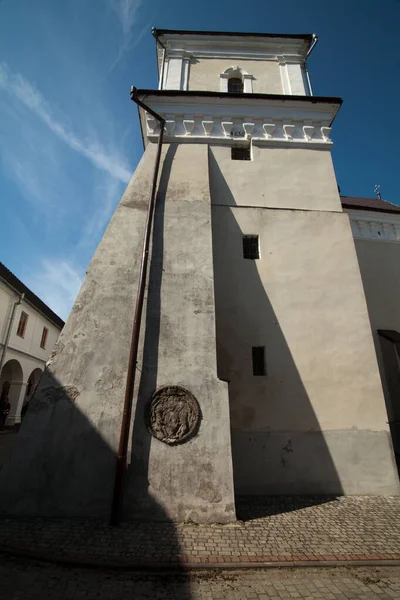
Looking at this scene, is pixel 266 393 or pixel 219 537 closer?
pixel 219 537

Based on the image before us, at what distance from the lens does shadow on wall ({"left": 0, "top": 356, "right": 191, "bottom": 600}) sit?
4312 millimetres

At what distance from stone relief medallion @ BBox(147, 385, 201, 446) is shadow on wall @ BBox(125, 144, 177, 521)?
6.3 inches

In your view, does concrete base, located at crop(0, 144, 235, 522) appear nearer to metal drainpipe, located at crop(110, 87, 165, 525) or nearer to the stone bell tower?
the stone bell tower

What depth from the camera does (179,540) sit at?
4227 mm

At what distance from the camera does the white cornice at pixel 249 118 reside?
10.1 metres

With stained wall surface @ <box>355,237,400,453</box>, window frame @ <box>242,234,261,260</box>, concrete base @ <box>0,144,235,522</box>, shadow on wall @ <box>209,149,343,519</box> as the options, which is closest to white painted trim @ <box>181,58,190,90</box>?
shadow on wall @ <box>209,149,343,519</box>

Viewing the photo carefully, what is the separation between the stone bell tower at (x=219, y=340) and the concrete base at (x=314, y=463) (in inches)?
1.1

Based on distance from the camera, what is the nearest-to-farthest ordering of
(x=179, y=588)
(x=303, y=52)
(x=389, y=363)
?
(x=179, y=588), (x=389, y=363), (x=303, y=52)

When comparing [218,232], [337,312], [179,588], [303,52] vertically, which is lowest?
[179,588]

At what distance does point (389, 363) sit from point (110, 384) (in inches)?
372

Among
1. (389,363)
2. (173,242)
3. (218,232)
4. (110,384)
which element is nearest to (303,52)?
(218,232)

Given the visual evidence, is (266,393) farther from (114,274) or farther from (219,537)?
(114,274)

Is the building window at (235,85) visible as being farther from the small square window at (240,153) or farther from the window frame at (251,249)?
the window frame at (251,249)

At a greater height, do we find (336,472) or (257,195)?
(257,195)
